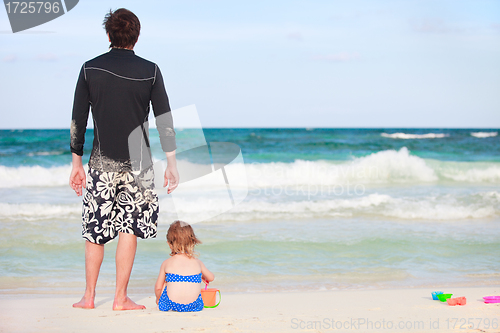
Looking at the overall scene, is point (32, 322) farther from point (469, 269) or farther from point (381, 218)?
point (381, 218)

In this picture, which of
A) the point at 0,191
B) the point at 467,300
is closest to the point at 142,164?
the point at 467,300

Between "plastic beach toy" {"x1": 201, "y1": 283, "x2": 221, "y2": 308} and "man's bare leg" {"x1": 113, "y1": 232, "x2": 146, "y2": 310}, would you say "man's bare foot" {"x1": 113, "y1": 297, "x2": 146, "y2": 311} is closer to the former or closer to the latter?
"man's bare leg" {"x1": 113, "y1": 232, "x2": 146, "y2": 310}

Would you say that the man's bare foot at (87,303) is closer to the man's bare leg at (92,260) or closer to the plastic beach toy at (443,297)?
the man's bare leg at (92,260)

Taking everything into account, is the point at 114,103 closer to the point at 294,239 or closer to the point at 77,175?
the point at 77,175

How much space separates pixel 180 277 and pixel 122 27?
4.48 feet

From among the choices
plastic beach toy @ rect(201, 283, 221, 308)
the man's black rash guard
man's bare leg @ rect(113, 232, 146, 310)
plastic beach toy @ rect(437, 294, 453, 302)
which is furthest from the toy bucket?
plastic beach toy @ rect(437, 294, 453, 302)

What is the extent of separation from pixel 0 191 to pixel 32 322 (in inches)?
269

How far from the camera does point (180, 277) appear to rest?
8.04 feet

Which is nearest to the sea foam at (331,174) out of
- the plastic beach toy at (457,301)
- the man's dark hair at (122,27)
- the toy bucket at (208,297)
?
the toy bucket at (208,297)

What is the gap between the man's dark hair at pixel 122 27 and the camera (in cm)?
221

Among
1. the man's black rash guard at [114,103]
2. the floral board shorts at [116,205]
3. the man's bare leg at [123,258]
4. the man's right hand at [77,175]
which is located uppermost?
the man's black rash guard at [114,103]

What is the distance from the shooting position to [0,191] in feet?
26.7

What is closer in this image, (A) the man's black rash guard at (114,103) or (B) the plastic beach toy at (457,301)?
(A) the man's black rash guard at (114,103)

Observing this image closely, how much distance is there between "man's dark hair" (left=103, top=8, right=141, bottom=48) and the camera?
2207 mm
